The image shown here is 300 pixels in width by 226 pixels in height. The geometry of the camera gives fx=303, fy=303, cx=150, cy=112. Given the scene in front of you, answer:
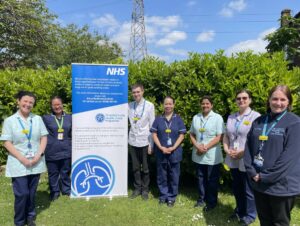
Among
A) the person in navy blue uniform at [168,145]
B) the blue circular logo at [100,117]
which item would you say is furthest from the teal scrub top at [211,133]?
the blue circular logo at [100,117]

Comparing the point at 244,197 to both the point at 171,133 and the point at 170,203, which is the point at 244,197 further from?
the point at 171,133

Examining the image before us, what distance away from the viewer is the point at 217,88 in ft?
17.0

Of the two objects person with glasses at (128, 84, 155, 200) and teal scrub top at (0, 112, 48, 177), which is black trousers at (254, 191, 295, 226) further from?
teal scrub top at (0, 112, 48, 177)

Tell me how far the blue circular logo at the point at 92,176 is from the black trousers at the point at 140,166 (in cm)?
43

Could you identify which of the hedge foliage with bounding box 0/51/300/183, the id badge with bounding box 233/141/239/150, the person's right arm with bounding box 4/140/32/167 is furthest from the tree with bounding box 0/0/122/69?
the id badge with bounding box 233/141/239/150

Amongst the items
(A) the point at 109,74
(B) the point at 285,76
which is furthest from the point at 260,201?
(A) the point at 109,74

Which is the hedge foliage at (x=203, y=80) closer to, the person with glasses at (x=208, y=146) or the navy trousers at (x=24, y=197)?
the person with glasses at (x=208, y=146)

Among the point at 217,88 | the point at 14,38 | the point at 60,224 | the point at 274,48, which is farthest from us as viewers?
the point at 14,38

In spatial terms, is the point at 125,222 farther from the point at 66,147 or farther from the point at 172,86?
the point at 172,86

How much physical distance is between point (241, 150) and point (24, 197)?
9.97 feet

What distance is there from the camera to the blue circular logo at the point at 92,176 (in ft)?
17.5

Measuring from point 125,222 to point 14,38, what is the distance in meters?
13.1

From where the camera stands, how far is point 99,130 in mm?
5340

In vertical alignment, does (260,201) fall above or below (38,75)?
below
